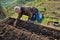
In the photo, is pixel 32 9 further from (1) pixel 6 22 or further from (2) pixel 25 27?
(1) pixel 6 22

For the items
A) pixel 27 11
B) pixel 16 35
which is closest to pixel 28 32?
pixel 16 35

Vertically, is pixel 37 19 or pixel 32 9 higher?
pixel 32 9

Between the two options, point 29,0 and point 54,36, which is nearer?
point 54,36

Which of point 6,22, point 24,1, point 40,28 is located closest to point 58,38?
point 40,28

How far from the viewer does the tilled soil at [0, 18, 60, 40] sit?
5.29 m

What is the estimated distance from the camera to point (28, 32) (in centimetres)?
583

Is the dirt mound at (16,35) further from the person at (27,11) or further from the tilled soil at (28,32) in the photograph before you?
the person at (27,11)

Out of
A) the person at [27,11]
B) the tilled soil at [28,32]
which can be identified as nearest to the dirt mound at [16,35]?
the tilled soil at [28,32]

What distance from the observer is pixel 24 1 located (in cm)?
1320

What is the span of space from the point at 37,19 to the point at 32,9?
75 centimetres

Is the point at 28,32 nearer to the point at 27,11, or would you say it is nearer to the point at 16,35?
the point at 16,35

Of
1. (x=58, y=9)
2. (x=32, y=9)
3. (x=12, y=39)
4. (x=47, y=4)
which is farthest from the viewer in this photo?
(x=47, y=4)

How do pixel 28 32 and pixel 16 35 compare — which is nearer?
pixel 16 35

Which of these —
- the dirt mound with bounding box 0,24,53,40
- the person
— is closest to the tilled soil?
the dirt mound with bounding box 0,24,53,40
